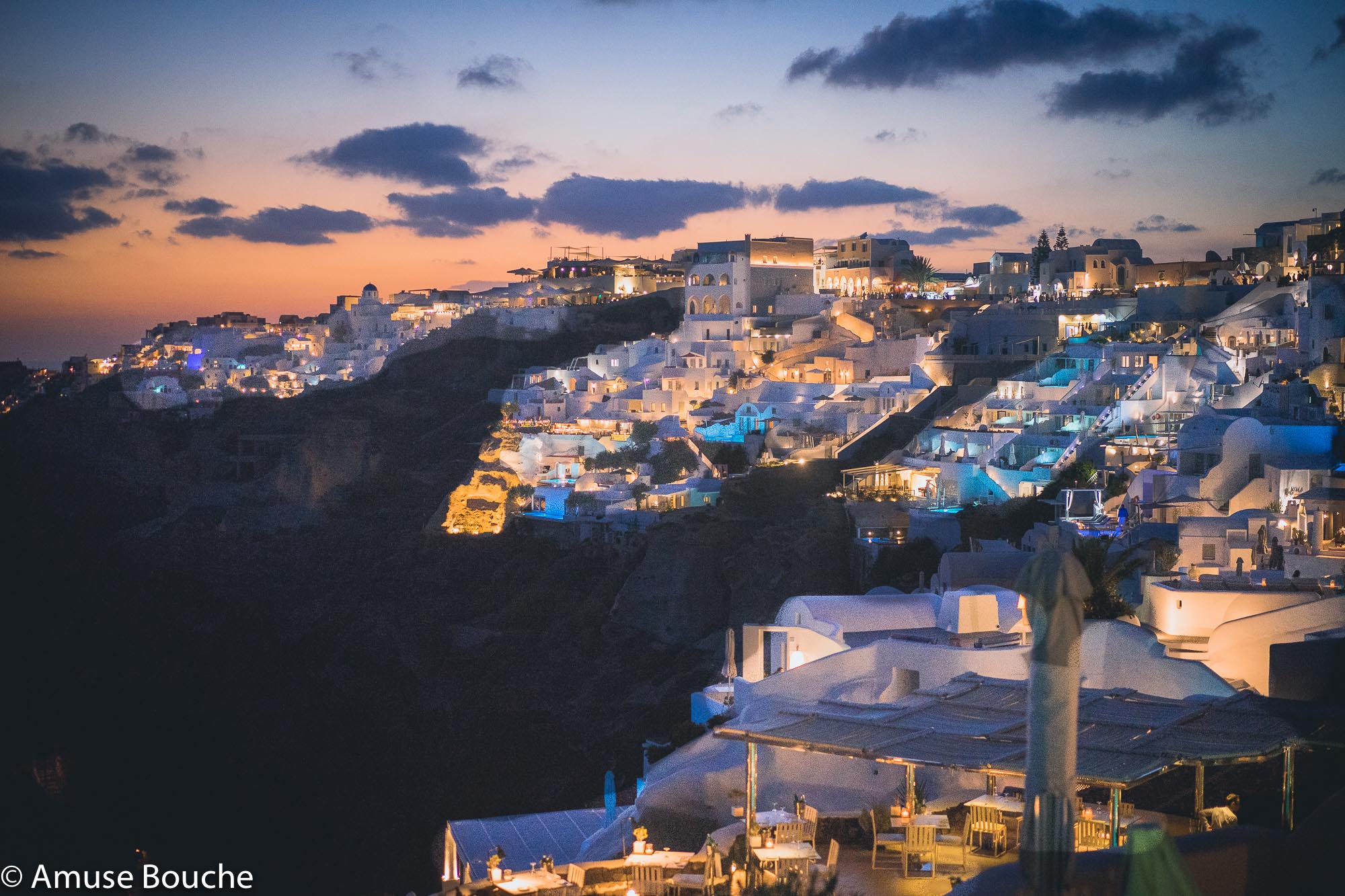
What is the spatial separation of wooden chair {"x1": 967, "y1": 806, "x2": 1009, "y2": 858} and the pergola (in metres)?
0.32

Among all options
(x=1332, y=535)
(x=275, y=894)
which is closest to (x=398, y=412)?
(x=275, y=894)

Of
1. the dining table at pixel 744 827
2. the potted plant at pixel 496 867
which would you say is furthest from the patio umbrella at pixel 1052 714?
the potted plant at pixel 496 867

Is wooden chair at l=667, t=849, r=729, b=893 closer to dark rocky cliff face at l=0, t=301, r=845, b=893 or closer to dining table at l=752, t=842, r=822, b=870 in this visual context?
dining table at l=752, t=842, r=822, b=870

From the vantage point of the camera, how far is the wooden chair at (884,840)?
9992mm

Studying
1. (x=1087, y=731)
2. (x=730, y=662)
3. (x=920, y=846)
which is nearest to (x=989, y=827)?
(x=920, y=846)

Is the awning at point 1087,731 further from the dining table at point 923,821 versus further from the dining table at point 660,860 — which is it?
the dining table at point 660,860

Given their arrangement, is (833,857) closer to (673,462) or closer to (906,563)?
(906,563)

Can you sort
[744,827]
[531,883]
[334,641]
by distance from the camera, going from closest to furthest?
[744,827]
[531,883]
[334,641]

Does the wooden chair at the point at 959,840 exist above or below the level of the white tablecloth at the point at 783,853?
below

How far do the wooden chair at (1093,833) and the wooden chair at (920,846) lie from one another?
1.06 metres

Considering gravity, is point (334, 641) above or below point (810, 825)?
below

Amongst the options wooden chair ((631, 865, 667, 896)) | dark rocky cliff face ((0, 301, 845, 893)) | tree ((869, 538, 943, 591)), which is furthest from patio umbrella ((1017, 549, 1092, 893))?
tree ((869, 538, 943, 591))

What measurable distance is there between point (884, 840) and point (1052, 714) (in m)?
4.65

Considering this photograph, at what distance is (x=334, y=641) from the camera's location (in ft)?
119
